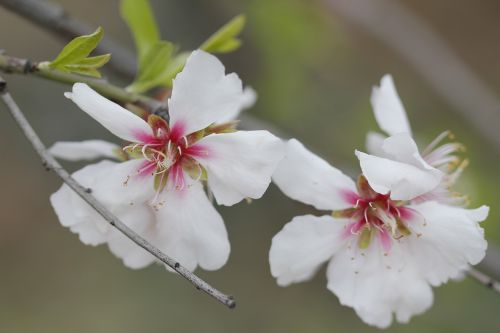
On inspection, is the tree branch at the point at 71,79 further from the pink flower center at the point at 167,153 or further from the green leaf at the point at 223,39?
the green leaf at the point at 223,39

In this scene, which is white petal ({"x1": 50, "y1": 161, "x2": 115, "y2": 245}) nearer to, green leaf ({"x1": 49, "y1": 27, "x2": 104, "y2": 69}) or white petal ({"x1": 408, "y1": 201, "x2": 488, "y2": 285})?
green leaf ({"x1": 49, "y1": 27, "x2": 104, "y2": 69})

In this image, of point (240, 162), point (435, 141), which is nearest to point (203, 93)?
point (240, 162)

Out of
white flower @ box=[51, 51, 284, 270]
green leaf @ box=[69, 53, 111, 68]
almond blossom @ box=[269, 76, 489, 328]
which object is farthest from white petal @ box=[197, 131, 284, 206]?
green leaf @ box=[69, 53, 111, 68]

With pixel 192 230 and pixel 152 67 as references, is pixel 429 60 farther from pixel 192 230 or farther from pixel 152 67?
pixel 192 230

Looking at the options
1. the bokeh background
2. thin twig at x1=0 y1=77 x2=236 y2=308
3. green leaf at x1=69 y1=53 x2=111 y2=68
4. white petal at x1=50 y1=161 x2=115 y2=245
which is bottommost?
the bokeh background

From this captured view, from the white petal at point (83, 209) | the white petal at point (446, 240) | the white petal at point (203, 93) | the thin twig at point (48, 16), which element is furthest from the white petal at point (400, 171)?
the thin twig at point (48, 16)

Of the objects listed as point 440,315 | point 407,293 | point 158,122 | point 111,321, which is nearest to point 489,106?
point 440,315

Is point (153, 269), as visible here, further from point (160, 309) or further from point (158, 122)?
point (158, 122)
